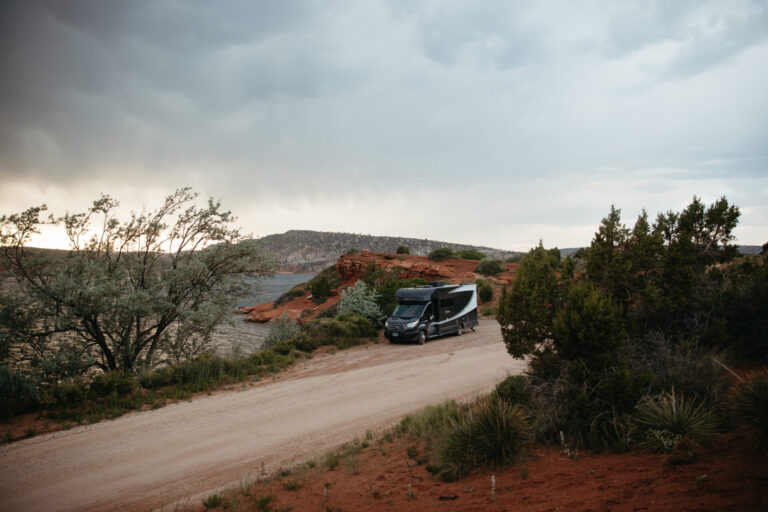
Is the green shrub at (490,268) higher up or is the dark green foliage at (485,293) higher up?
the green shrub at (490,268)

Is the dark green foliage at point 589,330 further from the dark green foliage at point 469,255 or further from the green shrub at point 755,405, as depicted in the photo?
the dark green foliage at point 469,255

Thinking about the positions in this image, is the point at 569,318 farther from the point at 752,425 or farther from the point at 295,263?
the point at 295,263

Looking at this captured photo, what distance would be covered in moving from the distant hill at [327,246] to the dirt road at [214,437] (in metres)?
74.6

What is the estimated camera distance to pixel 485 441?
19.9 ft

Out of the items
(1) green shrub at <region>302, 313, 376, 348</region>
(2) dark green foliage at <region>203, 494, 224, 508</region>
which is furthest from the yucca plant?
(1) green shrub at <region>302, 313, 376, 348</region>

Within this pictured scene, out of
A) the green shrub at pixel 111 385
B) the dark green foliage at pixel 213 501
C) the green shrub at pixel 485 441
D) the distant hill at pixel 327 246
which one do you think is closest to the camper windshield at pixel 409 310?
the green shrub at pixel 111 385

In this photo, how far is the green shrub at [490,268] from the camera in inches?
1805

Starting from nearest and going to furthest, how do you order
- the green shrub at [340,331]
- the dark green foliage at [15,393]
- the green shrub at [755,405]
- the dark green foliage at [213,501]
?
1. the green shrub at [755,405]
2. the dark green foliage at [213,501]
3. the dark green foliage at [15,393]
4. the green shrub at [340,331]

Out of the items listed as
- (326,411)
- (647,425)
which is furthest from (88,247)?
(647,425)

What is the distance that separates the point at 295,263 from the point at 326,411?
98.2m

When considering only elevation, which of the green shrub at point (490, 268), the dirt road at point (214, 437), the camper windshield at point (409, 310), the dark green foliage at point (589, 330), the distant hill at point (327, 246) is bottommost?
the dirt road at point (214, 437)

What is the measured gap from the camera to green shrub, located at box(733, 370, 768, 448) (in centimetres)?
462

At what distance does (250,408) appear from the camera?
10250mm

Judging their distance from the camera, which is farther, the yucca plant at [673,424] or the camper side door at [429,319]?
the camper side door at [429,319]
